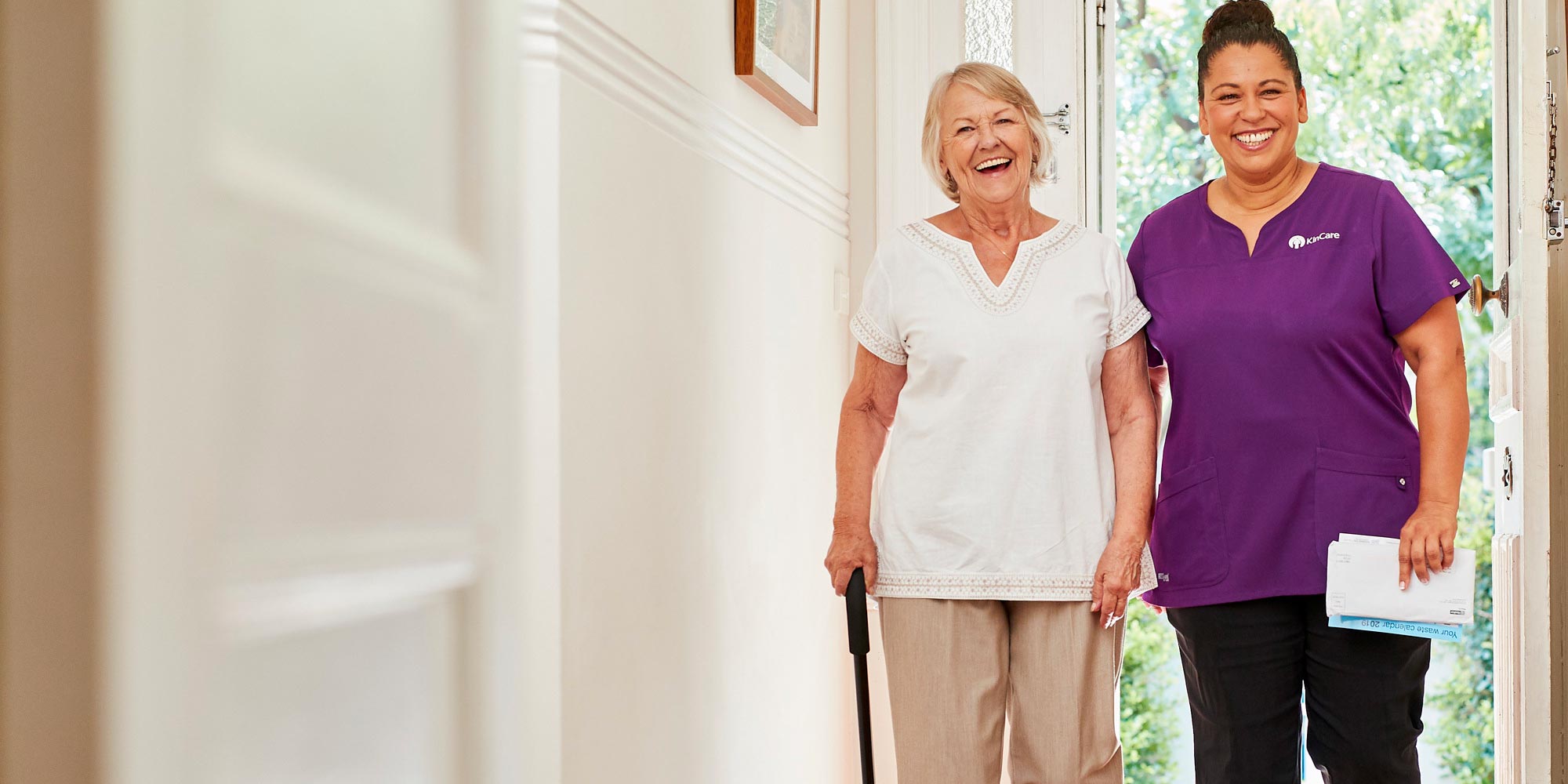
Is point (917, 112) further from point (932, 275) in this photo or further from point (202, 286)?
point (202, 286)

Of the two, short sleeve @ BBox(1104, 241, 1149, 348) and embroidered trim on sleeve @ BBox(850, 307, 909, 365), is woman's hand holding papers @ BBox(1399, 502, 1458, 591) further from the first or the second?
embroidered trim on sleeve @ BBox(850, 307, 909, 365)

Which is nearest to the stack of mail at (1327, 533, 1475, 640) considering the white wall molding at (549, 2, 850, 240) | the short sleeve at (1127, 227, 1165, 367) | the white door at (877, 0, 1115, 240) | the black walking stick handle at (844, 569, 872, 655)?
the short sleeve at (1127, 227, 1165, 367)

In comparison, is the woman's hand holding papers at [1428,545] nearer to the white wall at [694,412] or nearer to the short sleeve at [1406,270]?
the short sleeve at [1406,270]

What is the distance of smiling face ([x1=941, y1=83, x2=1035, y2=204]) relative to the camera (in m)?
1.84

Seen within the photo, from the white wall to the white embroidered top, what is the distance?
348 mm

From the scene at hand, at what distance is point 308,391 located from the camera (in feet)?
1.93

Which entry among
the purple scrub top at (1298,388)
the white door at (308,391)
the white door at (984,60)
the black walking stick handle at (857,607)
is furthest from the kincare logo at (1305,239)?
the white door at (308,391)

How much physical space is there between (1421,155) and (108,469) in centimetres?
555

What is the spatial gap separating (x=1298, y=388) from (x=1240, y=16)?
0.54m

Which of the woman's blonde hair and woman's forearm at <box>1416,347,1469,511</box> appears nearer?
woman's forearm at <box>1416,347,1469,511</box>

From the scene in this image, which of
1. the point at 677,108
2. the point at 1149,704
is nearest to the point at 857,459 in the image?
the point at 677,108

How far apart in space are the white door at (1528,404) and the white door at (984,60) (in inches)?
33.1

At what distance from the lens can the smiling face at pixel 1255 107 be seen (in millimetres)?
1758

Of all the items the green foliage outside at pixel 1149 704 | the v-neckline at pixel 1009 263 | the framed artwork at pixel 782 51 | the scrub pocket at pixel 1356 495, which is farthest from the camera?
the green foliage outside at pixel 1149 704
